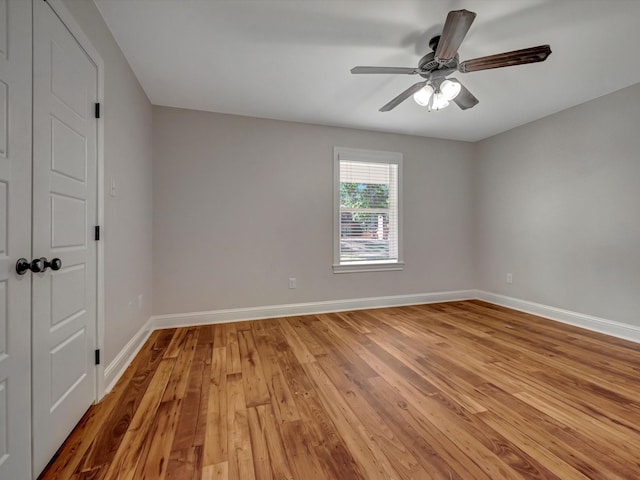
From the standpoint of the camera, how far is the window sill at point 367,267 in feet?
12.2

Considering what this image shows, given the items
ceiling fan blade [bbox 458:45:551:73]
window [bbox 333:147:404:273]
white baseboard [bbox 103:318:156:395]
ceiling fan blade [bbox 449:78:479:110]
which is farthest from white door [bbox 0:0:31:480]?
window [bbox 333:147:404:273]

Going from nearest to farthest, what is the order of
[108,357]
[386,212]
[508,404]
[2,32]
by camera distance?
1. [2,32]
2. [508,404]
3. [108,357]
4. [386,212]

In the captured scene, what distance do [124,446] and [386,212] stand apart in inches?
143

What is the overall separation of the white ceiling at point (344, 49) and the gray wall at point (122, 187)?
192 millimetres

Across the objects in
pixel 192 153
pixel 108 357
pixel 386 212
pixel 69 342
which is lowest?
pixel 108 357

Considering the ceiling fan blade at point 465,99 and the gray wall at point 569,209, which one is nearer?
the ceiling fan blade at point 465,99

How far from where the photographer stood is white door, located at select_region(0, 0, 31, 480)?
1.00 m

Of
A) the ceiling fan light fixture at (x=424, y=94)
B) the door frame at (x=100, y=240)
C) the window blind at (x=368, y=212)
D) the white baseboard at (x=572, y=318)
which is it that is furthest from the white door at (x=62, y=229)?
the white baseboard at (x=572, y=318)

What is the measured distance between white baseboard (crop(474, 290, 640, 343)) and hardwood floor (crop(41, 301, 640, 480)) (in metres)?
0.21

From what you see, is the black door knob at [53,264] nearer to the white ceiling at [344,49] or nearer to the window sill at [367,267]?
the white ceiling at [344,49]

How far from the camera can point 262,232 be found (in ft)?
11.2

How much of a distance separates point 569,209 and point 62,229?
473cm

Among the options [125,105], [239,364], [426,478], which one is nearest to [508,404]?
[426,478]

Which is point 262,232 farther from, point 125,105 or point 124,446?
point 124,446
